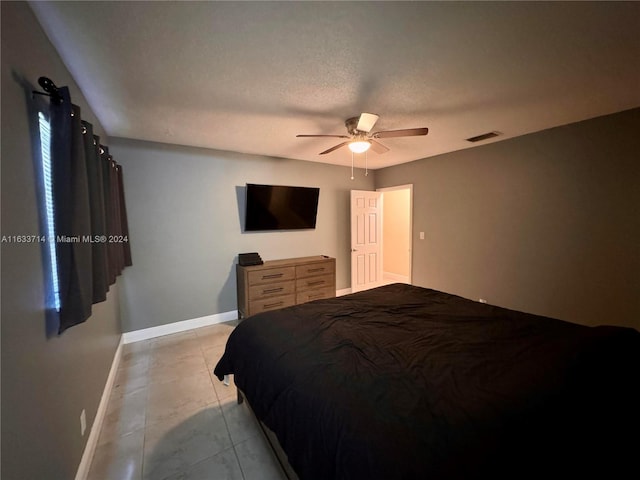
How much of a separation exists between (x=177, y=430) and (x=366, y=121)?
2.80 m

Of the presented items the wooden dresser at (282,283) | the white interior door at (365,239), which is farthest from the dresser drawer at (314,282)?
the white interior door at (365,239)

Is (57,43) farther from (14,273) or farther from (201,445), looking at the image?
(201,445)

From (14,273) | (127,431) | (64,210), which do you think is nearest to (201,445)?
(127,431)

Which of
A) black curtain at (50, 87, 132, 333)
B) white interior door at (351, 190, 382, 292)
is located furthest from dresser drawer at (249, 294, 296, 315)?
black curtain at (50, 87, 132, 333)

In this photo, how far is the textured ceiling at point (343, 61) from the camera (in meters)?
1.25

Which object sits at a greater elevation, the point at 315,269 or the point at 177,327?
the point at 315,269

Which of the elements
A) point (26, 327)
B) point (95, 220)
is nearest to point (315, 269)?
point (95, 220)

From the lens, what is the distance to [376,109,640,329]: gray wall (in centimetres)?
247

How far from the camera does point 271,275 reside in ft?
11.9

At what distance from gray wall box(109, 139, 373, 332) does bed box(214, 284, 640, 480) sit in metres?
1.95

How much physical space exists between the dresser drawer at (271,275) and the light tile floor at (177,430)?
3.71ft

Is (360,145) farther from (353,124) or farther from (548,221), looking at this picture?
(548,221)

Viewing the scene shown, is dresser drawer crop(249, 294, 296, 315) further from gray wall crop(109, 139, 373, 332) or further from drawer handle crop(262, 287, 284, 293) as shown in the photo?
gray wall crop(109, 139, 373, 332)

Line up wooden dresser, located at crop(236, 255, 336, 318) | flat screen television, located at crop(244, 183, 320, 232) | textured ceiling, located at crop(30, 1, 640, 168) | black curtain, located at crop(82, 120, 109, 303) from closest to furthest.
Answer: textured ceiling, located at crop(30, 1, 640, 168), black curtain, located at crop(82, 120, 109, 303), wooden dresser, located at crop(236, 255, 336, 318), flat screen television, located at crop(244, 183, 320, 232)
